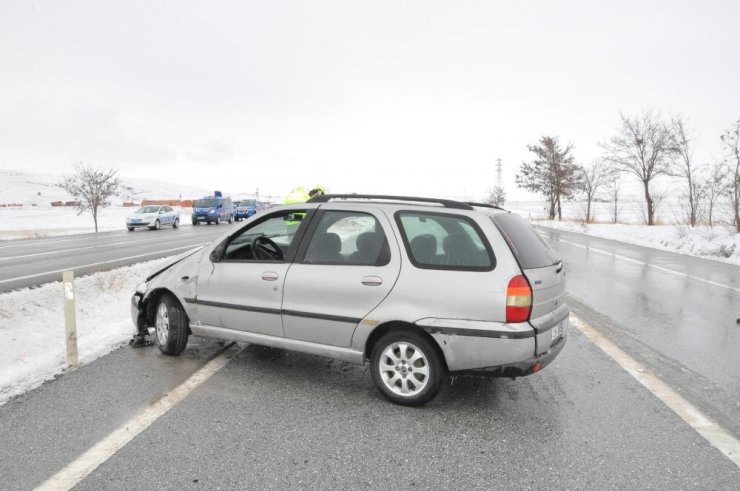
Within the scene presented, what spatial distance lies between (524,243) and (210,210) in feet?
111

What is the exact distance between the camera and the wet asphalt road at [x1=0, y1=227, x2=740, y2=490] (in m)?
2.74

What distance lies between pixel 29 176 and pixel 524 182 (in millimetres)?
182297

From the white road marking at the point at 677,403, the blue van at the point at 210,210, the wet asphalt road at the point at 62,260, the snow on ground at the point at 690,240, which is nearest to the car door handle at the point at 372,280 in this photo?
the white road marking at the point at 677,403

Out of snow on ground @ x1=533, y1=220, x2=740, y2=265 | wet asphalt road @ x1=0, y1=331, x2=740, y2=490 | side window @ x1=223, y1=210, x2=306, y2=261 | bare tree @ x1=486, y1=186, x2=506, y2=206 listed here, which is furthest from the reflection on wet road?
bare tree @ x1=486, y1=186, x2=506, y2=206

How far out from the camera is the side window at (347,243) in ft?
12.8

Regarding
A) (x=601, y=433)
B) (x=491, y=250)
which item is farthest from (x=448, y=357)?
(x=601, y=433)

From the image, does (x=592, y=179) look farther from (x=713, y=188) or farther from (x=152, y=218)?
(x=152, y=218)

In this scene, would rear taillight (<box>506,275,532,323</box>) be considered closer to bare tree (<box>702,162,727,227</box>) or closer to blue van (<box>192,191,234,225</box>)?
bare tree (<box>702,162,727,227</box>)

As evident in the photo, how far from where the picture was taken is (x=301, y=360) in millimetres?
4793

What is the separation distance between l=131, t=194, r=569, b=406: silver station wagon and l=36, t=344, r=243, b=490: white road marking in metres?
0.56

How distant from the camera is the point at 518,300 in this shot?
3.44m

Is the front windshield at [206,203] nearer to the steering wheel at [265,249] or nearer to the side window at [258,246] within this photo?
the side window at [258,246]

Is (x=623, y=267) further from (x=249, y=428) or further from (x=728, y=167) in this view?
(x=728, y=167)

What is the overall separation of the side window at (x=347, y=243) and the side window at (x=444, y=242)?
0.68ft
